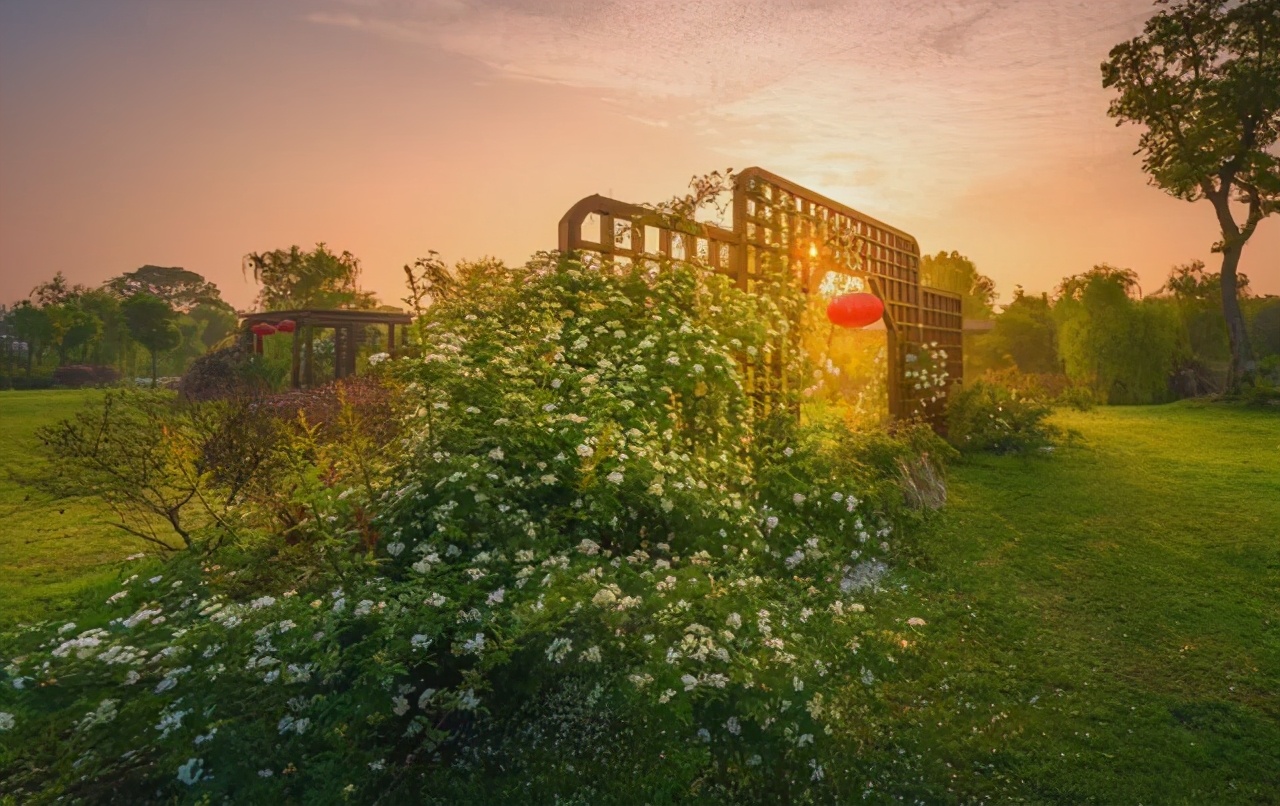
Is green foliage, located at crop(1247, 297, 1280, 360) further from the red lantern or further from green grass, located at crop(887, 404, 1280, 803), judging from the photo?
the red lantern

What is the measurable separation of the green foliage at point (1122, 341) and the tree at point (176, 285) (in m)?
61.0

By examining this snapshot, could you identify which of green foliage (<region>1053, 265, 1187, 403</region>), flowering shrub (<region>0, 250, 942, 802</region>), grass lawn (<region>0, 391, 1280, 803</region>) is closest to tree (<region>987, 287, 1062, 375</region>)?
green foliage (<region>1053, 265, 1187, 403</region>)

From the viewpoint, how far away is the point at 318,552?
367 centimetres

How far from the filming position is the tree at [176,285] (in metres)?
62.7

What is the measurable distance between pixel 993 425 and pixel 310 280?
99.1ft

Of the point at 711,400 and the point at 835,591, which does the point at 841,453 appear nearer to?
the point at 711,400

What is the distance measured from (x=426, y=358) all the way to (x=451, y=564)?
118 centimetres

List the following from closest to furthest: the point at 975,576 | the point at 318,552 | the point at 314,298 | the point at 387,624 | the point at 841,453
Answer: the point at 387,624
the point at 318,552
the point at 975,576
the point at 841,453
the point at 314,298

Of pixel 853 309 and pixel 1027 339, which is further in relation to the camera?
pixel 1027 339

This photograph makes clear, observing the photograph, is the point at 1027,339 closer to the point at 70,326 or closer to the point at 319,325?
the point at 319,325

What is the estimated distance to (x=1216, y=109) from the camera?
18.0 m

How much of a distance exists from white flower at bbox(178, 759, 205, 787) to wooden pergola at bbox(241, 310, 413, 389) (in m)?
13.1

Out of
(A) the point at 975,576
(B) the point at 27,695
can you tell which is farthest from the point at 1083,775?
(B) the point at 27,695

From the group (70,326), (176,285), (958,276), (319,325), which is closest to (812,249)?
(319,325)
